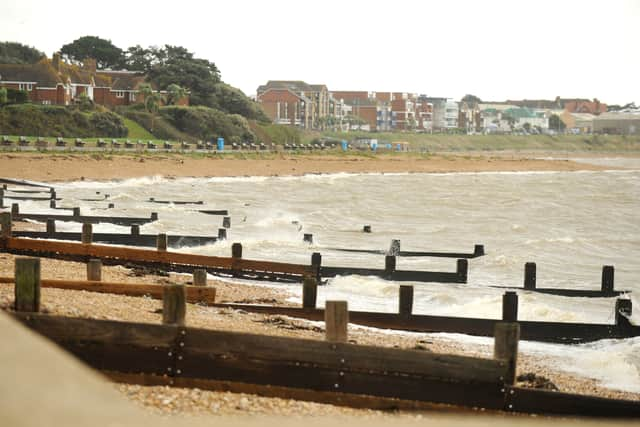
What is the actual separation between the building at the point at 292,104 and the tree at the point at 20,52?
40.5 meters

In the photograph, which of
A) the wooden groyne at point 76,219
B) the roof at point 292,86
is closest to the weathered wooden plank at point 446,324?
the wooden groyne at point 76,219

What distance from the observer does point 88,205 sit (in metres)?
35.8

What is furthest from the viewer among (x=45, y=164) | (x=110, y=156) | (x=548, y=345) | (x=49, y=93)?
(x=49, y=93)

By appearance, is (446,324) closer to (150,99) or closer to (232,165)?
(232,165)

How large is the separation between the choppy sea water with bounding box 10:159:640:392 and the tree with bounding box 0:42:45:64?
6193 centimetres

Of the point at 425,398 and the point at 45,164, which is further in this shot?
the point at 45,164

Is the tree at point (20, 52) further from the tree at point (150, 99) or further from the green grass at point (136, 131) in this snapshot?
the green grass at point (136, 131)

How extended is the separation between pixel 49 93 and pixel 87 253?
80.2 m

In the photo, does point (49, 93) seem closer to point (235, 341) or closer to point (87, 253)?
point (87, 253)

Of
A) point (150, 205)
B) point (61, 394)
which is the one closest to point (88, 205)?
point (150, 205)

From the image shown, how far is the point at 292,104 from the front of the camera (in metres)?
162

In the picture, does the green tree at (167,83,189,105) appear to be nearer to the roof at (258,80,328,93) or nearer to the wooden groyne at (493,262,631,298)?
the roof at (258,80,328,93)

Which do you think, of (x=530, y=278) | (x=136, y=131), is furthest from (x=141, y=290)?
(x=136, y=131)

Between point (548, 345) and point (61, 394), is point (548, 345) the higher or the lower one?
the lower one
